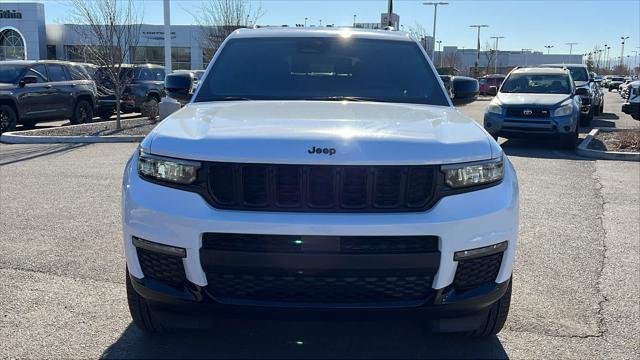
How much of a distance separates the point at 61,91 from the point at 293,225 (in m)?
14.9

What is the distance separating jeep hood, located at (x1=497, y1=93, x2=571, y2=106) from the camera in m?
12.7

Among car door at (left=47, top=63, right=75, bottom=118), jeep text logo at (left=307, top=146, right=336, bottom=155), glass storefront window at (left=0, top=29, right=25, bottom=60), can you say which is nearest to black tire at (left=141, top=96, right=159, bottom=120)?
car door at (left=47, top=63, right=75, bottom=118)

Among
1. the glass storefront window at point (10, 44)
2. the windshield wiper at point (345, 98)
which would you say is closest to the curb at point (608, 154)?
the windshield wiper at point (345, 98)

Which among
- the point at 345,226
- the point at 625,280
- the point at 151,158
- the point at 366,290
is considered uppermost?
the point at 151,158

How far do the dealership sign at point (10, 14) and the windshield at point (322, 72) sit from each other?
56.6 meters

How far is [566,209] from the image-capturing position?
7.13 meters

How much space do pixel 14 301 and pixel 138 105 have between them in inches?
626

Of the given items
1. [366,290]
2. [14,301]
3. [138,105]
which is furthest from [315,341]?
[138,105]

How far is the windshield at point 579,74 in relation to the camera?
1893 centimetres

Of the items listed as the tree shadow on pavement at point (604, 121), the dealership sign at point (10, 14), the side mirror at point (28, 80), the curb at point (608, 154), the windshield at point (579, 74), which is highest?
the dealership sign at point (10, 14)

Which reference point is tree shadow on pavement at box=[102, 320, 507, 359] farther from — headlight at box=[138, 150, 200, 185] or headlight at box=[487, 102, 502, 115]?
headlight at box=[487, 102, 502, 115]

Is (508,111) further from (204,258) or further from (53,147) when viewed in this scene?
(204,258)

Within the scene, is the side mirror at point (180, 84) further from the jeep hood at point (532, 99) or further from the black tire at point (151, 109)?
the black tire at point (151, 109)

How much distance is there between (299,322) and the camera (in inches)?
124
